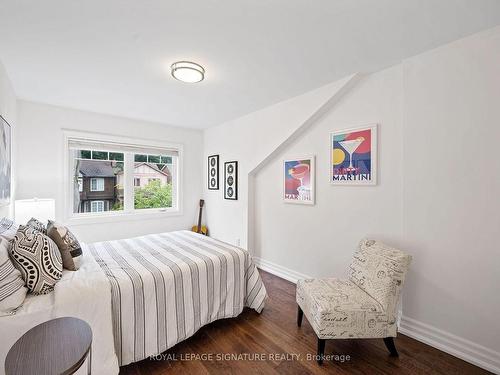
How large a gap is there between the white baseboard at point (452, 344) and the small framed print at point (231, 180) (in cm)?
270

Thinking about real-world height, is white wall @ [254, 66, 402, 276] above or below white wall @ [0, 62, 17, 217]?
below

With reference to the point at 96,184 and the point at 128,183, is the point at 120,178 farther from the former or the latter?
the point at 96,184

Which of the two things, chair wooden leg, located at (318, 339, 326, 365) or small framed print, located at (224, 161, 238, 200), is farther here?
small framed print, located at (224, 161, 238, 200)

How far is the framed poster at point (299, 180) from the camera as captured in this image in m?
2.88

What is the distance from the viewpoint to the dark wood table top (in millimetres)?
859

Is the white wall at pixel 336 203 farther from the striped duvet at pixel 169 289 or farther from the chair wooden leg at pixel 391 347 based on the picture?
the striped duvet at pixel 169 289

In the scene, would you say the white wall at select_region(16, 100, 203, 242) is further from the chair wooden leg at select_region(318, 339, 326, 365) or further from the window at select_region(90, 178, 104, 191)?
the chair wooden leg at select_region(318, 339, 326, 365)

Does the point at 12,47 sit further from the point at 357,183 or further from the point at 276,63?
the point at 357,183

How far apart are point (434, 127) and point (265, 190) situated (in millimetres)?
2157

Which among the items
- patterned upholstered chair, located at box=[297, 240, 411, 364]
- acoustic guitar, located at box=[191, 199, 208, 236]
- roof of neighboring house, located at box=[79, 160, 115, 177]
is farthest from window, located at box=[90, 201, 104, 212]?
patterned upholstered chair, located at box=[297, 240, 411, 364]

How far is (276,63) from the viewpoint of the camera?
212 centimetres

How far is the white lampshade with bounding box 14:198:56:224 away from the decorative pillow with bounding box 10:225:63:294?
1.21 metres

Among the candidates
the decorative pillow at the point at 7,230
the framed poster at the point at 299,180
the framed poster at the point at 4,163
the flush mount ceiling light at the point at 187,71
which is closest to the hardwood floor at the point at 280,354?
the decorative pillow at the point at 7,230

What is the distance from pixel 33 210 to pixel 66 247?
1159 mm
